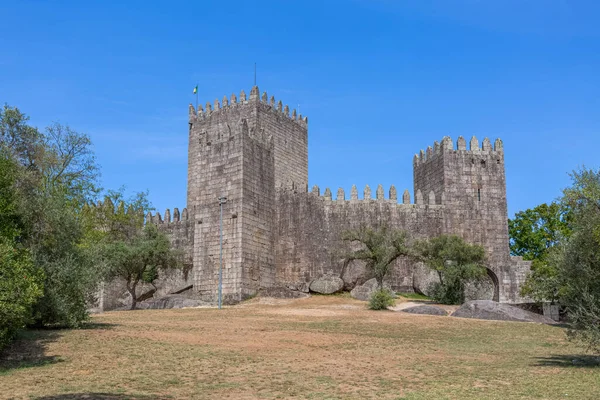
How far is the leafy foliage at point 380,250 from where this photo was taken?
37031 mm

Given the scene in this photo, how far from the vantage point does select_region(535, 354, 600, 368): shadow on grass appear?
58.0ft

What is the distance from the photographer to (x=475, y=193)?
44062mm

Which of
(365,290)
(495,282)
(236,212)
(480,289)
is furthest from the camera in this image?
(495,282)

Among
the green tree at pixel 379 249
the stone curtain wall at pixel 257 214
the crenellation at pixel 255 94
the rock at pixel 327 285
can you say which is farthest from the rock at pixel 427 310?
the crenellation at pixel 255 94

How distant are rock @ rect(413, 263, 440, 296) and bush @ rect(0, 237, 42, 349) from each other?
26357mm

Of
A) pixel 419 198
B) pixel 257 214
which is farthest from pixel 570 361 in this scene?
pixel 419 198

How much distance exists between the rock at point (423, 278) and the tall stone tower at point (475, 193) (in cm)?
306

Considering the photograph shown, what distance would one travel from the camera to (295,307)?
34.2 meters

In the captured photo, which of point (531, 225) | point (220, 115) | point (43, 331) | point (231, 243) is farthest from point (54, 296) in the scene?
point (531, 225)

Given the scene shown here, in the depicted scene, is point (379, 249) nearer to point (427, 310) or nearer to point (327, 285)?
point (327, 285)

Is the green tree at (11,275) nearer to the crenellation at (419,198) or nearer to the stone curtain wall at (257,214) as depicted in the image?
the stone curtain wall at (257,214)

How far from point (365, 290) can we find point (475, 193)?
986 cm

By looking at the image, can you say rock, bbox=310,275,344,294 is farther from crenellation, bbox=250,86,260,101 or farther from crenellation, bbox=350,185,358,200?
crenellation, bbox=250,86,260,101

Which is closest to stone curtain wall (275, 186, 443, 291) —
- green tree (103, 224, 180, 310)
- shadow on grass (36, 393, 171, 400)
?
green tree (103, 224, 180, 310)
